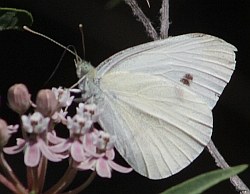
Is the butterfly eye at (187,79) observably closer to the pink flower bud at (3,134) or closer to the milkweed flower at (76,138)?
the milkweed flower at (76,138)

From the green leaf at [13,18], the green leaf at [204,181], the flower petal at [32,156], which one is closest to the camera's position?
the green leaf at [204,181]

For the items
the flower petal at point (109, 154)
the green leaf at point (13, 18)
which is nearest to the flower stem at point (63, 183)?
the flower petal at point (109, 154)

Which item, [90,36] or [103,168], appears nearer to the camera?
[103,168]

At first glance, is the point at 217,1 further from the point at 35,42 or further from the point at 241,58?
the point at 35,42

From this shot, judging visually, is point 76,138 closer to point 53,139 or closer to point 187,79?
point 53,139

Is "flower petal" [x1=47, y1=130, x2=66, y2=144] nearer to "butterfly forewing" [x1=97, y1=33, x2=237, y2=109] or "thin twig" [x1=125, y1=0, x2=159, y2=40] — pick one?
"butterfly forewing" [x1=97, y1=33, x2=237, y2=109]

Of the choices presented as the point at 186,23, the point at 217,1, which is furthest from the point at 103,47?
the point at 217,1

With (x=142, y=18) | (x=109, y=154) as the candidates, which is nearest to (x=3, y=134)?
(x=109, y=154)
